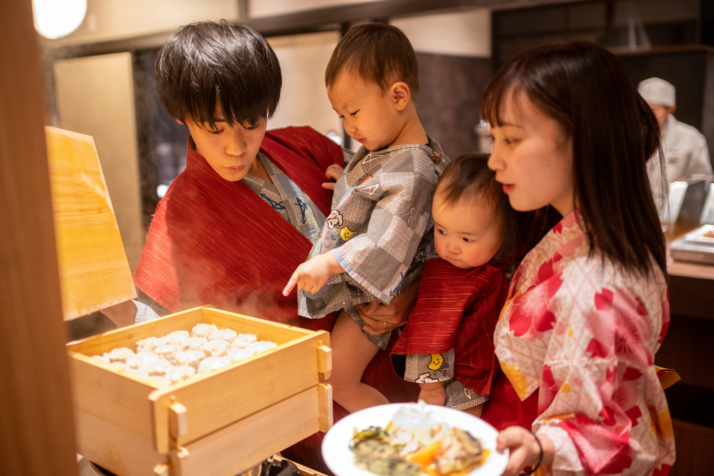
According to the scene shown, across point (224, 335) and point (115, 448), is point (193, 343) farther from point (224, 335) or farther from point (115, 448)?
point (115, 448)

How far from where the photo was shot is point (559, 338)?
34.8 inches

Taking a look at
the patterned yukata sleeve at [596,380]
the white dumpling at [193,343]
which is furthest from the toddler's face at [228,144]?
the patterned yukata sleeve at [596,380]

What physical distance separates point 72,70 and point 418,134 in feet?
2.49

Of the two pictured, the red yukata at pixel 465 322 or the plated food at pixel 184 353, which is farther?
the red yukata at pixel 465 322

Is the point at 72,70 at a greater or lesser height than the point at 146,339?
greater

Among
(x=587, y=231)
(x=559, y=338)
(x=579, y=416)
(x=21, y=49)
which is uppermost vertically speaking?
(x=21, y=49)

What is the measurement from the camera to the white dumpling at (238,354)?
949 mm

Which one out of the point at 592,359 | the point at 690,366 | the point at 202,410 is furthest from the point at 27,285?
the point at 690,366

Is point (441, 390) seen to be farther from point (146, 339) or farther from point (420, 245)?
point (146, 339)

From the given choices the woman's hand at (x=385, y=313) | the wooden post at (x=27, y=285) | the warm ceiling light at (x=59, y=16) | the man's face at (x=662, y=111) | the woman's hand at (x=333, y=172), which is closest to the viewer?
the wooden post at (x=27, y=285)

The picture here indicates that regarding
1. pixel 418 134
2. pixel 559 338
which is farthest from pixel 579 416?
pixel 418 134

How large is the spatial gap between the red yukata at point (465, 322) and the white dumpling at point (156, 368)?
52 cm

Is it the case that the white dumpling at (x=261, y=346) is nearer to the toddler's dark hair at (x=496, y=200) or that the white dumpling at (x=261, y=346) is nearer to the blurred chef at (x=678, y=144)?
the toddler's dark hair at (x=496, y=200)

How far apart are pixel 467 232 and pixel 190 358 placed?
0.60 metres
